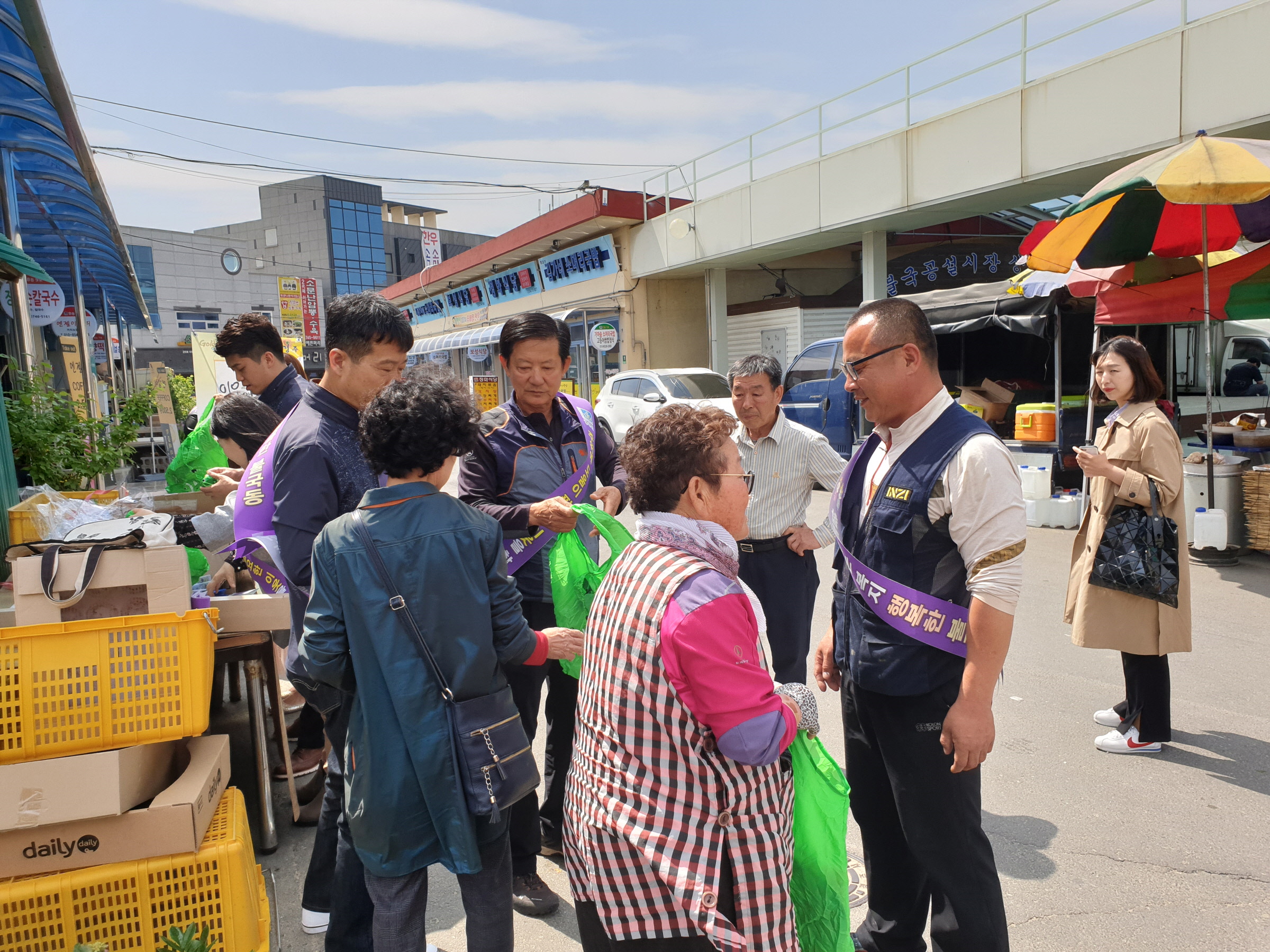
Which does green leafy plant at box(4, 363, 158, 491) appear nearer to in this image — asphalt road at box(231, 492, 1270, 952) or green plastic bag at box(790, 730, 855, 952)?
asphalt road at box(231, 492, 1270, 952)

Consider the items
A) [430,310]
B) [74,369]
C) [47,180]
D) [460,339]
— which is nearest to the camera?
[47,180]

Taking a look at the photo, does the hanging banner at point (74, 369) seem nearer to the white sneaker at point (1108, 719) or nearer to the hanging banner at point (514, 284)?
the white sneaker at point (1108, 719)

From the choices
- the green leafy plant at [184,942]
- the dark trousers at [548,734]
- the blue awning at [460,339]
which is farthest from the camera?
the blue awning at [460,339]

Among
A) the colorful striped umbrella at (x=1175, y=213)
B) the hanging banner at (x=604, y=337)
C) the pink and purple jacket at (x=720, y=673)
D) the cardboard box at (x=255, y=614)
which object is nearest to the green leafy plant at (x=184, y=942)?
the cardboard box at (x=255, y=614)

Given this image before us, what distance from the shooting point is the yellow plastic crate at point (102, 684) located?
2.19 meters

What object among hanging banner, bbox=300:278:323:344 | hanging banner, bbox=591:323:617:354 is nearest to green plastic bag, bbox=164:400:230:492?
hanging banner, bbox=591:323:617:354

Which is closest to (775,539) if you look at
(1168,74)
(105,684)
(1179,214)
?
(105,684)

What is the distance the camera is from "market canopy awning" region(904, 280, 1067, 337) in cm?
916

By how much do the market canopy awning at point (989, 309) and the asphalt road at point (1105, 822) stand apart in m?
4.84

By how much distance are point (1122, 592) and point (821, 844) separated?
273cm

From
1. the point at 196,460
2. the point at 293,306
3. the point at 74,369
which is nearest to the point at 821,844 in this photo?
the point at 196,460

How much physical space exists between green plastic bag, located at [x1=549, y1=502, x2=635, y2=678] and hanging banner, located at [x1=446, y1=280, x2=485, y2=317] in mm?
27475

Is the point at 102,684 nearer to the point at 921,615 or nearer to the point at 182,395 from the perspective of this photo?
the point at 921,615

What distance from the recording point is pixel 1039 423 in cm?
948
